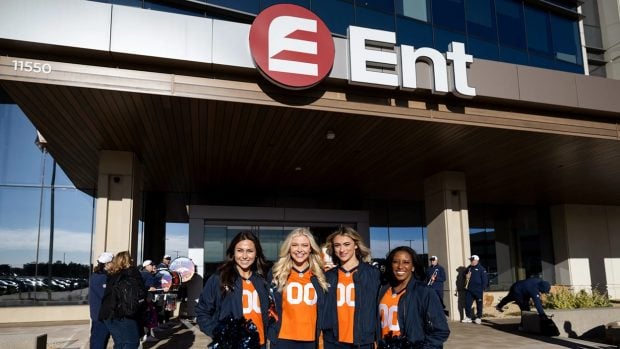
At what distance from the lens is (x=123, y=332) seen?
5871 millimetres

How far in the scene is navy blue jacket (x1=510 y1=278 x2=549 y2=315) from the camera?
10.4 meters

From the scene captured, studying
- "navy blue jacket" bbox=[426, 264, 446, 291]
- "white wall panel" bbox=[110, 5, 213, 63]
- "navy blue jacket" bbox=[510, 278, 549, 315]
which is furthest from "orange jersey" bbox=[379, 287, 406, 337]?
"navy blue jacket" bbox=[426, 264, 446, 291]

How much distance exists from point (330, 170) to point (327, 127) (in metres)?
4.32

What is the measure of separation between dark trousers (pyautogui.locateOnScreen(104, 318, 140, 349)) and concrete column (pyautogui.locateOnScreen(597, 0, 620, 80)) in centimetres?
2271

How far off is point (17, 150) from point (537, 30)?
17213 mm

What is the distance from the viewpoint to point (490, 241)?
70.6 feet

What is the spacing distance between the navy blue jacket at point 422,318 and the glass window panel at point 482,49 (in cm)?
1220

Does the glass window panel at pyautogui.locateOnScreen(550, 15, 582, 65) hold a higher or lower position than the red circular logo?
higher

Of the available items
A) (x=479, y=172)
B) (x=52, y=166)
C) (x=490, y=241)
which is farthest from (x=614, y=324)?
(x=52, y=166)

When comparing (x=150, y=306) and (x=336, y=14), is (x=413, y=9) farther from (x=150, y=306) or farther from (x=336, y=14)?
(x=150, y=306)

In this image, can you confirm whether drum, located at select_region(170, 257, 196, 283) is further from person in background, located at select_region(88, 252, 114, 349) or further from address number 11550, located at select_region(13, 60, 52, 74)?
address number 11550, located at select_region(13, 60, 52, 74)

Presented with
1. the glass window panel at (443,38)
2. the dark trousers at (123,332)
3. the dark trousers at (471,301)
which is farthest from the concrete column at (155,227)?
the dark trousers at (123,332)

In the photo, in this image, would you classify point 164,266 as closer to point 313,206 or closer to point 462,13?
point 313,206

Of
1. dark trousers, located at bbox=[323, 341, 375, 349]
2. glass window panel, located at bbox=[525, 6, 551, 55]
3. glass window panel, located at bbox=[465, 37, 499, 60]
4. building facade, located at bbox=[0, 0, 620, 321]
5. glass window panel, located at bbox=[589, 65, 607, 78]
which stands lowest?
dark trousers, located at bbox=[323, 341, 375, 349]
